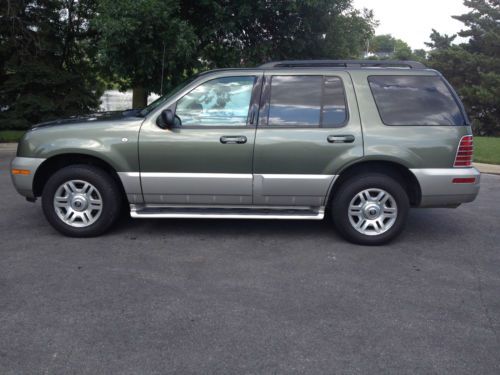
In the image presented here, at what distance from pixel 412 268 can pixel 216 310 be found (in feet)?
6.67

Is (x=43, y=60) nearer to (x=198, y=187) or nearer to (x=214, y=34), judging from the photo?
(x=214, y=34)

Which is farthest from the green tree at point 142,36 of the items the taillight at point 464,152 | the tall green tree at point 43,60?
the taillight at point 464,152

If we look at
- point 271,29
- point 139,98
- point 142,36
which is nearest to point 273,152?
point 142,36

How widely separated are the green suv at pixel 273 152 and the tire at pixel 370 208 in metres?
0.01

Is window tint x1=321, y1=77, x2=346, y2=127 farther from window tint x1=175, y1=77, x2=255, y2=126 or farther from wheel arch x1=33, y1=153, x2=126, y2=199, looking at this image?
wheel arch x1=33, y1=153, x2=126, y2=199

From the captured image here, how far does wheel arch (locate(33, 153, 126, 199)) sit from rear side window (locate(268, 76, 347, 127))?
177cm

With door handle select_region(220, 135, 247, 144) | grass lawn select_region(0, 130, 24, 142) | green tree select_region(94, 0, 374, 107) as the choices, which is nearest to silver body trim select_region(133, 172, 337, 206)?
door handle select_region(220, 135, 247, 144)

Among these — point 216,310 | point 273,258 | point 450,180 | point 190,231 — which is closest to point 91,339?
point 216,310

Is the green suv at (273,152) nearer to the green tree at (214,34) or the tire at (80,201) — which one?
the tire at (80,201)

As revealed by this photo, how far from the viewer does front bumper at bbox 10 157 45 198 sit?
5.23 metres

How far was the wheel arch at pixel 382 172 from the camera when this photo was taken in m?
5.26

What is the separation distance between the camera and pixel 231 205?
5293 mm

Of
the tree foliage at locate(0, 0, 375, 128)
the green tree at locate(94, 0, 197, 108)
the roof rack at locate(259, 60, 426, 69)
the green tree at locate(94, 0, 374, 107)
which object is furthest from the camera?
the tree foliage at locate(0, 0, 375, 128)

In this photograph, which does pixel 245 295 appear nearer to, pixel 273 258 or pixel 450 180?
pixel 273 258
